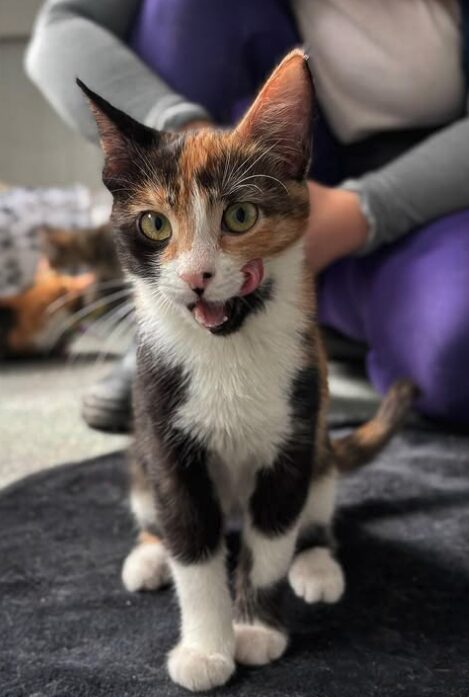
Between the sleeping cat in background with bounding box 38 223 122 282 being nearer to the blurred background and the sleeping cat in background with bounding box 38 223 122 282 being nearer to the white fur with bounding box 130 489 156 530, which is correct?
the blurred background

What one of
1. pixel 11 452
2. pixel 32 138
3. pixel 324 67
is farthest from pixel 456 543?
pixel 32 138

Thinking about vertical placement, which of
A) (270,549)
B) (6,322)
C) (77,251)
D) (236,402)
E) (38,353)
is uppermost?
(236,402)

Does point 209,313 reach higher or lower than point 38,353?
higher

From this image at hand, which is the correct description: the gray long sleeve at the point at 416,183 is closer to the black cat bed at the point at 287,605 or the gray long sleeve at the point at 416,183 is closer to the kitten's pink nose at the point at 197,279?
the black cat bed at the point at 287,605

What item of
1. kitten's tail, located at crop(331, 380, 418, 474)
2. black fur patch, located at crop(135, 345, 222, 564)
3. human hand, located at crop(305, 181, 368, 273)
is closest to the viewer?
black fur patch, located at crop(135, 345, 222, 564)

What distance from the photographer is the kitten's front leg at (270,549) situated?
706 mm

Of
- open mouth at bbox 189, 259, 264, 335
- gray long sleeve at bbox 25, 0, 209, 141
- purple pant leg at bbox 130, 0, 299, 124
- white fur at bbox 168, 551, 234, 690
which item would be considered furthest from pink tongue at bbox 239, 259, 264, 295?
purple pant leg at bbox 130, 0, 299, 124

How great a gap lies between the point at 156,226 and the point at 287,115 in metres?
0.15

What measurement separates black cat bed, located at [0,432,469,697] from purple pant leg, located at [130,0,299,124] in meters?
0.70

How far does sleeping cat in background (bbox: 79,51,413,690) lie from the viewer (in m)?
0.62

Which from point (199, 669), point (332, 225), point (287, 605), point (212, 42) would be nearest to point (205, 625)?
point (199, 669)

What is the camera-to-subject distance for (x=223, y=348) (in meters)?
0.68

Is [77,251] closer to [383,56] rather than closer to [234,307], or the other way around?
[383,56]

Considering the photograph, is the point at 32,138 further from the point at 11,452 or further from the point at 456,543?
the point at 456,543
